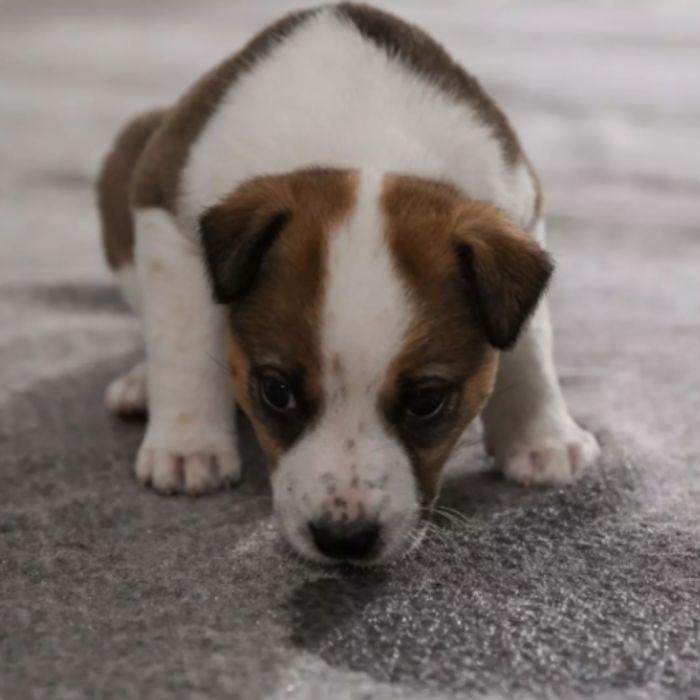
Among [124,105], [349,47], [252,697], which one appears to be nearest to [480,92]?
[349,47]

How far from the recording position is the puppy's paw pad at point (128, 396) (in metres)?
2.69

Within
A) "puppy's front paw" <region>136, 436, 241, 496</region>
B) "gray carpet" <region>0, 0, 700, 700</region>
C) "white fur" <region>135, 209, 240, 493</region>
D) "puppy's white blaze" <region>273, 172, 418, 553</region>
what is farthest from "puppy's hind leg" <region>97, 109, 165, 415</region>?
"puppy's white blaze" <region>273, 172, 418, 553</region>

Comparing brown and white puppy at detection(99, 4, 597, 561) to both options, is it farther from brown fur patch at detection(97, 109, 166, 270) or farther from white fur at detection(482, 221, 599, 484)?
brown fur patch at detection(97, 109, 166, 270)

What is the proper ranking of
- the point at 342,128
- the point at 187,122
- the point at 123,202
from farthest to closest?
the point at 123,202
the point at 187,122
the point at 342,128

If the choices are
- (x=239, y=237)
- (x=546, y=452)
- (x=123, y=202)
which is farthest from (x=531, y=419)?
(x=123, y=202)

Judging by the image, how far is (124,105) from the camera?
201 inches

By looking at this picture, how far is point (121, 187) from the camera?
10.1ft

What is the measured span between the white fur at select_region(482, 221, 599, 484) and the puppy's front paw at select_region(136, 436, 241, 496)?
0.53 m

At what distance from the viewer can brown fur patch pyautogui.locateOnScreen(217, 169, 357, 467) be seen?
1990 mm

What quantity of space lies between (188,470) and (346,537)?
0.54 metres

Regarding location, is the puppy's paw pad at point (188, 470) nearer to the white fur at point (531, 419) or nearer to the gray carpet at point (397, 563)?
the gray carpet at point (397, 563)

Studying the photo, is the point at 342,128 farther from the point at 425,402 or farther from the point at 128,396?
the point at 128,396

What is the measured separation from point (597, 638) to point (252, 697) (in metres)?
0.51

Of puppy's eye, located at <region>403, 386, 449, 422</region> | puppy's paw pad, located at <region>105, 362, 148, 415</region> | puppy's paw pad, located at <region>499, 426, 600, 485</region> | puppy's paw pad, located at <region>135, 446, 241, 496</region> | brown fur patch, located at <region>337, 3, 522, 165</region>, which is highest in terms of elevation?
brown fur patch, located at <region>337, 3, 522, 165</region>
